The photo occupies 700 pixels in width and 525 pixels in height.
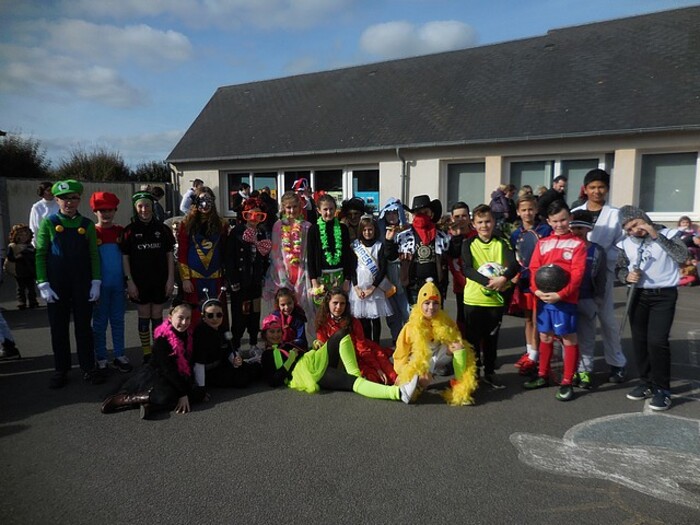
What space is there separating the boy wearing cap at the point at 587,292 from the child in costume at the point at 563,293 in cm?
17

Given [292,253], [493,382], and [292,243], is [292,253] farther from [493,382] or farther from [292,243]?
[493,382]

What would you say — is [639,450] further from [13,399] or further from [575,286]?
[13,399]

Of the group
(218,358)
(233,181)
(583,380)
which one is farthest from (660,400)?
(233,181)

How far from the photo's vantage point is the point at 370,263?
17.3 feet

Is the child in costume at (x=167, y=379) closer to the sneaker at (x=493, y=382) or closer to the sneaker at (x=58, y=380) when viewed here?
the sneaker at (x=58, y=380)

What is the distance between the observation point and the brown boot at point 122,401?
429 centimetres

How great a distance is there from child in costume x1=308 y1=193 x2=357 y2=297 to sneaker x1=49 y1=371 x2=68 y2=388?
8.51 feet

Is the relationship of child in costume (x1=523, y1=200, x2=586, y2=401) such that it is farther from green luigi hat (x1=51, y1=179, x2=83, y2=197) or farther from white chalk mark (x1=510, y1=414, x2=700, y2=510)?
green luigi hat (x1=51, y1=179, x2=83, y2=197)

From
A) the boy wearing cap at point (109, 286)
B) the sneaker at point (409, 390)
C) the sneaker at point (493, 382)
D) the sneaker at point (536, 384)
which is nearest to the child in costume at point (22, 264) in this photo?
the boy wearing cap at point (109, 286)

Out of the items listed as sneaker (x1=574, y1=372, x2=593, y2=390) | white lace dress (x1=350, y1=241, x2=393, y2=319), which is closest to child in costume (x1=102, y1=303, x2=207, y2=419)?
white lace dress (x1=350, y1=241, x2=393, y2=319)

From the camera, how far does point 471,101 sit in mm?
14227

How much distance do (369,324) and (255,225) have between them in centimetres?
167

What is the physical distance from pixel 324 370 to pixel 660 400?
9.44ft

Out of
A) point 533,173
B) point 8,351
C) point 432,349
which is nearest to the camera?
point 432,349
